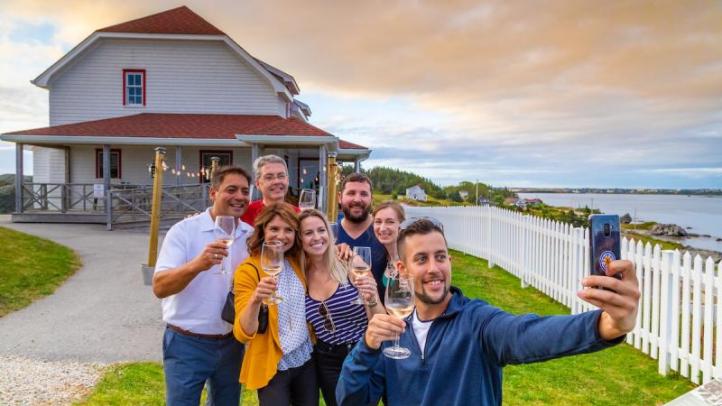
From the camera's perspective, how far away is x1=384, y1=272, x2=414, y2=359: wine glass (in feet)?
6.41

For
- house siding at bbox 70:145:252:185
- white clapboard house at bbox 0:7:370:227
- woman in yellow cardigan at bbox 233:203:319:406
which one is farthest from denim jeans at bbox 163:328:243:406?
house siding at bbox 70:145:252:185

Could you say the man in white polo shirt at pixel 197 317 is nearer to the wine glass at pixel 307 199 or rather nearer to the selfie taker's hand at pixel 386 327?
the wine glass at pixel 307 199

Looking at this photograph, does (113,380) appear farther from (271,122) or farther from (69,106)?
(69,106)

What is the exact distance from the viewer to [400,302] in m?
1.97

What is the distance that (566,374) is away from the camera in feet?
17.6

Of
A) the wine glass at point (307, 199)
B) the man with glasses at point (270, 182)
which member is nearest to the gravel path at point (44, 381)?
the man with glasses at point (270, 182)

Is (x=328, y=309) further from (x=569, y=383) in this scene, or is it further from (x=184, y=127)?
(x=184, y=127)

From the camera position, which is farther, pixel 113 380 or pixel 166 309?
pixel 113 380

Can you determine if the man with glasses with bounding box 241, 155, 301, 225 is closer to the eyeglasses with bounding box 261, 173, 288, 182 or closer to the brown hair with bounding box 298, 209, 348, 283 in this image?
the eyeglasses with bounding box 261, 173, 288, 182

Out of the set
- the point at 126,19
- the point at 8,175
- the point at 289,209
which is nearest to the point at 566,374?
the point at 289,209

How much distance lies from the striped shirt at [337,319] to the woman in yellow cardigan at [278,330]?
57 millimetres

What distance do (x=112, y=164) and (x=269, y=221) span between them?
870 inches

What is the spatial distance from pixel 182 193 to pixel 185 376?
17.7m

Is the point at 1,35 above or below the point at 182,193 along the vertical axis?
above
